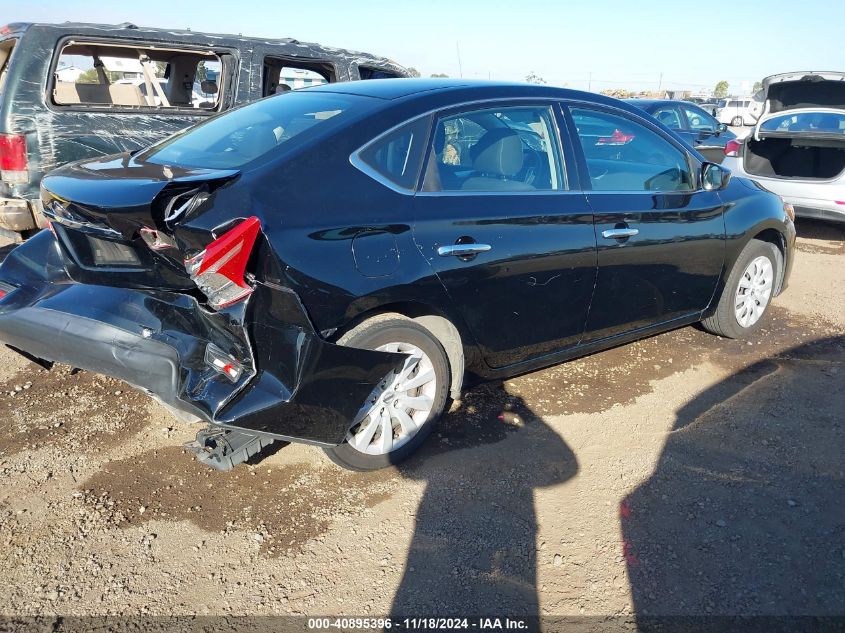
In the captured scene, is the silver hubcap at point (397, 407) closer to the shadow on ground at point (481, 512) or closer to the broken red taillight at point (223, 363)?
the shadow on ground at point (481, 512)

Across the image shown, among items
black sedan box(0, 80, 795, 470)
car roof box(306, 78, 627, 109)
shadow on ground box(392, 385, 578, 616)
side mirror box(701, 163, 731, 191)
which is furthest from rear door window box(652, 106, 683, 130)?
shadow on ground box(392, 385, 578, 616)

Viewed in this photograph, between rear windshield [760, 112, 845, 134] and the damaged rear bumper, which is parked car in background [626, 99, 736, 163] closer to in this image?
rear windshield [760, 112, 845, 134]

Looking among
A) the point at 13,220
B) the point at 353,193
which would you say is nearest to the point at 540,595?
the point at 353,193

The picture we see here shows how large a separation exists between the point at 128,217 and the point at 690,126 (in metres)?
10.8

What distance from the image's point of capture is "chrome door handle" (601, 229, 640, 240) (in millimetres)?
3564

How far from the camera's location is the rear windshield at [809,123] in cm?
809

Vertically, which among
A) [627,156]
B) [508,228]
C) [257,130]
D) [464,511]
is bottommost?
[464,511]

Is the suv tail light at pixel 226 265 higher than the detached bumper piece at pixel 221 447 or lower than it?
higher

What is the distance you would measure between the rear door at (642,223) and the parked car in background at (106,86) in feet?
11.7

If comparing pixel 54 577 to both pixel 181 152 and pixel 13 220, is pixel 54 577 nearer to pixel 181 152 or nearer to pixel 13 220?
pixel 181 152

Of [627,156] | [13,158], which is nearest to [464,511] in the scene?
[627,156]

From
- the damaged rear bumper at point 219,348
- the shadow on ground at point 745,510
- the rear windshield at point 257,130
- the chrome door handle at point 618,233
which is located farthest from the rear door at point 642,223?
the damaged rear bumper at point 219,348

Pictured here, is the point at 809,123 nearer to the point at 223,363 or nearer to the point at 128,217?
the point at 223,363

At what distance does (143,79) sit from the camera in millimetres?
6574
